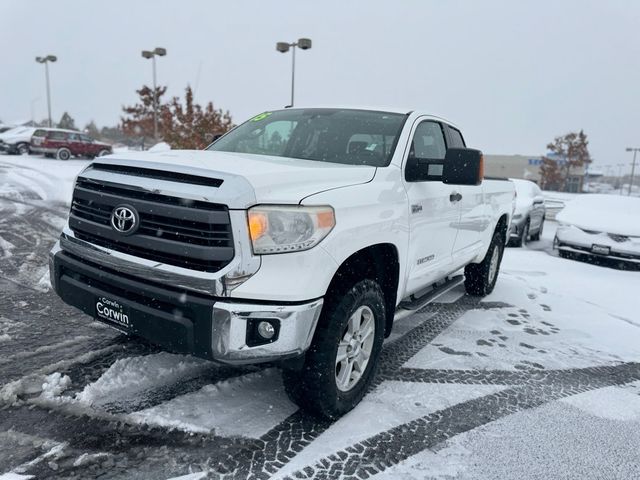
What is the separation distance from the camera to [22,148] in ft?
87.5

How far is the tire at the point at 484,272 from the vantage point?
20.1 feet

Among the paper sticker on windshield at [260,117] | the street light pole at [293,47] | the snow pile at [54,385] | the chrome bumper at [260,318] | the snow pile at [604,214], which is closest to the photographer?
the chrome bumper at [260,318]

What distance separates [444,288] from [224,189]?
2616mm

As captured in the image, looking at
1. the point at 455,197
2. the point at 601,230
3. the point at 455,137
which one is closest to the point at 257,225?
the point at 455,197

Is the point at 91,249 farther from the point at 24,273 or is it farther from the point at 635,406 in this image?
the point at 635,406

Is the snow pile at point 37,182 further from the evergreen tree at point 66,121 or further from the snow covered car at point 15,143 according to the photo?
the evergreen tree at point 66,121

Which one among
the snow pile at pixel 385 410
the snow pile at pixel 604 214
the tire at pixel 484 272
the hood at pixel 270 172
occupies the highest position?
the hood at pixel 270 172

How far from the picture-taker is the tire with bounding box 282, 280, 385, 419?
2826 mm

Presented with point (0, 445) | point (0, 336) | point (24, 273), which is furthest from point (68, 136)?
point (0, 445)

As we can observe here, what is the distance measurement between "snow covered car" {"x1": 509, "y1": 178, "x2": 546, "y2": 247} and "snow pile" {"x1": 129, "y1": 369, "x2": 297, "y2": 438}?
26.9ft

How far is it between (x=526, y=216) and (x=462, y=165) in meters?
8.51

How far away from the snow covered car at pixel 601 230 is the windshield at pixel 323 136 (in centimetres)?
688

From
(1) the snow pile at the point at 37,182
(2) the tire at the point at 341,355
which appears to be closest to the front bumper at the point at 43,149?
(1) the snow pile at the point at 37,182

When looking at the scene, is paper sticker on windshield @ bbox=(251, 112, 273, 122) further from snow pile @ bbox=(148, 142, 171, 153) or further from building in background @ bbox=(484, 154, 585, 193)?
building in background @ bbox=(484, 154, 585, 193)
